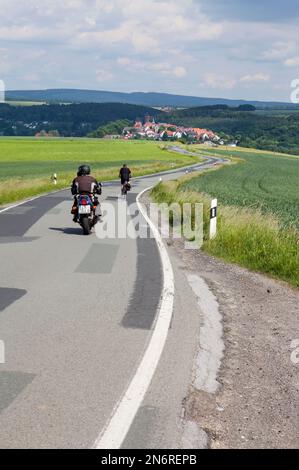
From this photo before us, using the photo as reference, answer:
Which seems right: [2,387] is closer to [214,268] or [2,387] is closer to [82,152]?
[214,268]

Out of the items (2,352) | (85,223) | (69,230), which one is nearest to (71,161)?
(69,230)

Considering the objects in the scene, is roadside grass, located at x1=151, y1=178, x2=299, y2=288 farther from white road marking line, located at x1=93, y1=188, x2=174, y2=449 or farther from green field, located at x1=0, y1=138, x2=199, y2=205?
green field, located at x1=0, y1=138, x2=199, y2=205

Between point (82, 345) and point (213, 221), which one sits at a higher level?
point (82, 345)

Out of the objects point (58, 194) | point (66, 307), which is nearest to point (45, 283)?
point (66, 307)

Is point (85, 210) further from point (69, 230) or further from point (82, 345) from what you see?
point (82, 345)

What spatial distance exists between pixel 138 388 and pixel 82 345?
1.35 m

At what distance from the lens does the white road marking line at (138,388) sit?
14.3 ft

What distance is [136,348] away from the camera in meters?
6.55

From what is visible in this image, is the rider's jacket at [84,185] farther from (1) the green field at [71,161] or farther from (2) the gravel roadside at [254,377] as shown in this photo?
(1) the green field at [71,161]

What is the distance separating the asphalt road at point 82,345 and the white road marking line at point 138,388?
0.06m

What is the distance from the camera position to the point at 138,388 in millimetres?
5332

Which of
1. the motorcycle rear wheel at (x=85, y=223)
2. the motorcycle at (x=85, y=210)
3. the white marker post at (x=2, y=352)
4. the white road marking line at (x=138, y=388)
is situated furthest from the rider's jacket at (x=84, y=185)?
the white marker post at (x=2, y=352)

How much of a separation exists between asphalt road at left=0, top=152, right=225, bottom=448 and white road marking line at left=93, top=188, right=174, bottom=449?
0.06m

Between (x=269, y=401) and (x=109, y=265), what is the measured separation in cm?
678
